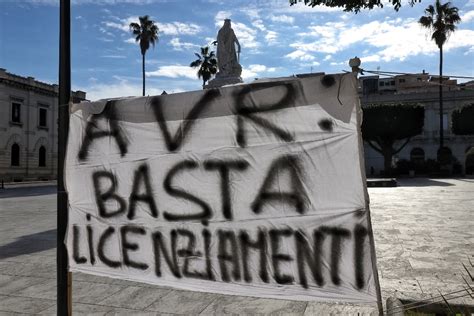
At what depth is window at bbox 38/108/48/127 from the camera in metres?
46.1

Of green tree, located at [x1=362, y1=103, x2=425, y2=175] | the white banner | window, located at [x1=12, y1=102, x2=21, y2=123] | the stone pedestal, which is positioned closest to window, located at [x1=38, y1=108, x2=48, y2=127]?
window, located at [x1=12, y1=102, x2=21, y2=123]

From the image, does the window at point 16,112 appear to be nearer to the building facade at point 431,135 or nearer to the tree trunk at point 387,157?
the tree trunk at point 387,157

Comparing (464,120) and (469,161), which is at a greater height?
(464,120)

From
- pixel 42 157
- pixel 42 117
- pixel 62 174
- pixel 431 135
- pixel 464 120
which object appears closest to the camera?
pixel 62 174

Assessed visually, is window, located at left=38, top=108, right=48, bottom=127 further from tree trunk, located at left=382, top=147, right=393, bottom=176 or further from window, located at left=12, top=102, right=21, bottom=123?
tree trunk, located at left=382, top=147, right=393, bottom=176

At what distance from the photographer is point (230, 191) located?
2842 millimetres

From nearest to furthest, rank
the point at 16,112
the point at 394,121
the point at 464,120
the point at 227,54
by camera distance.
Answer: the point at 227,54, the point at 394,121, the point at 16,112, the point at 464,120

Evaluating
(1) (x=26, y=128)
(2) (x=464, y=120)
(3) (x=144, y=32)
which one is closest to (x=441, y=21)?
(2) (x=464, y=120)

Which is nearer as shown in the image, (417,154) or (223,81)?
(223,81)

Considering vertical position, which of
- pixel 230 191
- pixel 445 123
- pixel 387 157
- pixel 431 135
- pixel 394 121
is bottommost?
pixel 230 191

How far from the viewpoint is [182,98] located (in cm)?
302

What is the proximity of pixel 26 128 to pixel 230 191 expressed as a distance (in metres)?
47.4

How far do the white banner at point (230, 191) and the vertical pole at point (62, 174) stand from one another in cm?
6

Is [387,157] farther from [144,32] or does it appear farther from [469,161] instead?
[144,32]
